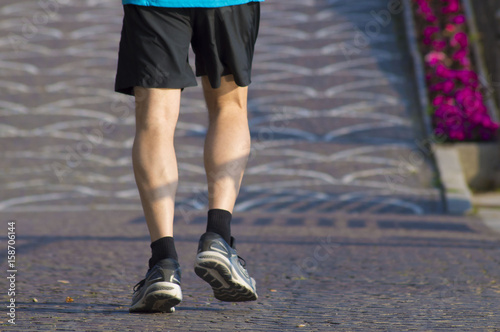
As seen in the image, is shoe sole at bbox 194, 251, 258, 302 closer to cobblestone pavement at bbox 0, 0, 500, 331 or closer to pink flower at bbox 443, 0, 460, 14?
cobblestone pavement at bbox 0, 0, 500, 331

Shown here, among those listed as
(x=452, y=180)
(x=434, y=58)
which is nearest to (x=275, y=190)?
(x=452, y=180)

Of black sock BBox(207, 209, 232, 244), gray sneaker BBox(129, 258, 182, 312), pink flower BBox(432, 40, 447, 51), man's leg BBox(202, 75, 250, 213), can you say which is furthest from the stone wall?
gray sneaker BBox(129, 258, 182, 312)

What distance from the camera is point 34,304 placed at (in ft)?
10.1

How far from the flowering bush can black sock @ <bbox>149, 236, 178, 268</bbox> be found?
640 centimetres

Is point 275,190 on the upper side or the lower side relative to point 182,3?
lower

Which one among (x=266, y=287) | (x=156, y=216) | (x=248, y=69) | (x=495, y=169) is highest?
(x=248, y=69)

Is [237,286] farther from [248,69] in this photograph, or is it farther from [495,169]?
[495,169]

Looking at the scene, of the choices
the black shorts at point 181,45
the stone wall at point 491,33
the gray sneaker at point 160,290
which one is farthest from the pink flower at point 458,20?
the gray sneaker at point 160,290

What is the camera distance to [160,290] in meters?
2.87

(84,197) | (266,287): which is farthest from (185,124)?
(266,287)

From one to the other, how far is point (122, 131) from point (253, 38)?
6.24 m

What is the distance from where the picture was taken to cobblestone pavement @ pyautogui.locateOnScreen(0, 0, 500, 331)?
3154 mm

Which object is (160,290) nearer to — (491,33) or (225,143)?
(225,143)

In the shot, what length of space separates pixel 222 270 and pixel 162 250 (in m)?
0.23
